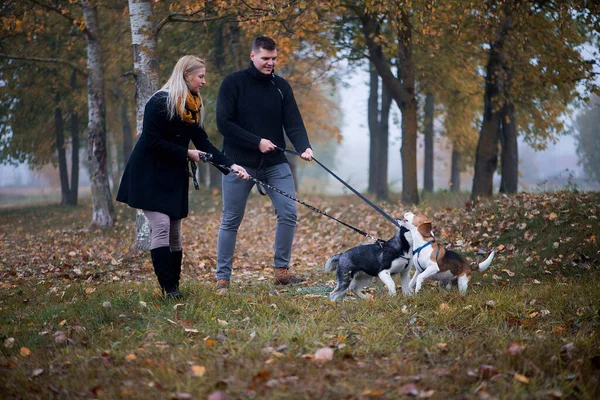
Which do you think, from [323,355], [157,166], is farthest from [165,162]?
[323,355]

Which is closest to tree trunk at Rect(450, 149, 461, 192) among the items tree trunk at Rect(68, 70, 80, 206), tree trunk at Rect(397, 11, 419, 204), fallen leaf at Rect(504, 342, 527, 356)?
tree trunk at Rect(397, 11, 419, 204)

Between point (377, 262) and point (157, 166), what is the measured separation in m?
2.39

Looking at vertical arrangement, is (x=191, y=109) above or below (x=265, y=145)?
above

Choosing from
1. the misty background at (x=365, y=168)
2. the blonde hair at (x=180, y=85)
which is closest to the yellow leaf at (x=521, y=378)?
A: the blonde hair at (x=180, y=85)

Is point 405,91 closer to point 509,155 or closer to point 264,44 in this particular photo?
point 509,155

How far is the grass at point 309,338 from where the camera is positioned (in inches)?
138

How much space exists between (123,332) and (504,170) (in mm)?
13565

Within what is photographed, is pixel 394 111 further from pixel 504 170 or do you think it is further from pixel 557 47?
pixel 557 47

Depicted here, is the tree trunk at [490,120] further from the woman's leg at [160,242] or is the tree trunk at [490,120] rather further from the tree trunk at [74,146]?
the tree trunk at [74,146]

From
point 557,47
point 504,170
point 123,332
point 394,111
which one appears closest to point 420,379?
point 123,332

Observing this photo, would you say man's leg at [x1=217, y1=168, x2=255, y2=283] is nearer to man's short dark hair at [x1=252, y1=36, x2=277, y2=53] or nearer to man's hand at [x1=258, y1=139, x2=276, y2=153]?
man's hand at [x1=258, y1=139, x2=276, y2=153]

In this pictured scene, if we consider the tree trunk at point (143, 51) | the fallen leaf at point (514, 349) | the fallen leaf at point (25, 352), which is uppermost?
the tree trunk at point (143, 51)

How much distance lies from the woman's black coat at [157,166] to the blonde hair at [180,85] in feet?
0.23

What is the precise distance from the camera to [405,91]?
13.9 meters
